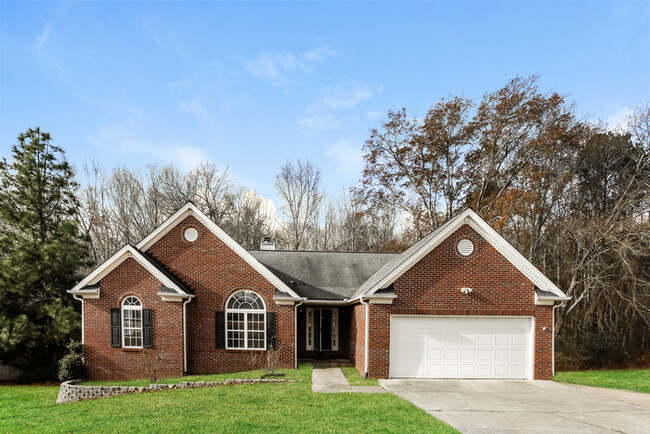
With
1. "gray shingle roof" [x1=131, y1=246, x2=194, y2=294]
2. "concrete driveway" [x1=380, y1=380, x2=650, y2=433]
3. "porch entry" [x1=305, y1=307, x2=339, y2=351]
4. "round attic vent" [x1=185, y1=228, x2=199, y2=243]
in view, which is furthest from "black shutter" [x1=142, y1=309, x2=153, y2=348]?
"concrete driveway" [x1=380, y1=380, x2=650, y2=433]

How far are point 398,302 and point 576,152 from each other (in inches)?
753

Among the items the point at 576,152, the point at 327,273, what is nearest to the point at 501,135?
the point at 576,152

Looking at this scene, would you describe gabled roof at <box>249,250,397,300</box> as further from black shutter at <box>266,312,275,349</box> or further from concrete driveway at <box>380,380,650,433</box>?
concrete driveway at <box>380,380,650,433</box>

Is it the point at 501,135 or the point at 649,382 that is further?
the point at 501,135

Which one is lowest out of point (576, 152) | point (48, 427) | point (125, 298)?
point (48, 427)

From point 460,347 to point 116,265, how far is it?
12447 mm

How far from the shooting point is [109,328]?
46.1 ft

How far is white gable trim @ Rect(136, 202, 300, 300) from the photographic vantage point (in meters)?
14.8

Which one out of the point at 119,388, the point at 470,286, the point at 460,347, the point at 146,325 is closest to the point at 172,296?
the point at 146,325

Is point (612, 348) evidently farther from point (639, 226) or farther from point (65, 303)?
point (65, 303)

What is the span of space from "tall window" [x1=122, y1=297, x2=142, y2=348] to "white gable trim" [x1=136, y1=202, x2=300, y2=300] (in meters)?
2.16

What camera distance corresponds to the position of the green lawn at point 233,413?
7.76 metres

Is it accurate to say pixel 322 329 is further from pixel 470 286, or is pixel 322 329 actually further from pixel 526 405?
pixel 526 405

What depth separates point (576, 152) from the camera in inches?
969
